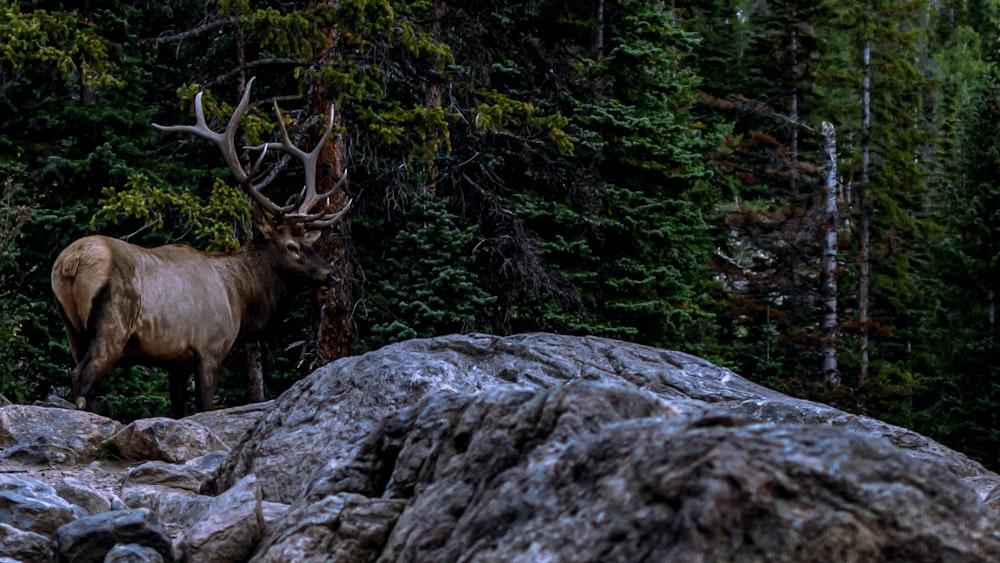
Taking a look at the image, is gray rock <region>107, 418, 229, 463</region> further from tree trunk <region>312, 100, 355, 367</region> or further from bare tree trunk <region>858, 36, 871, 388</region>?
bare tree trunk <region>858, 36, 871, 388</region>

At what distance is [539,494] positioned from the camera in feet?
8.89

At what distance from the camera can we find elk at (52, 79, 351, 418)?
32.0 feet

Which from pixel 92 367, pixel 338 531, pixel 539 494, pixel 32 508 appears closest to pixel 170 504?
pixel 32 508

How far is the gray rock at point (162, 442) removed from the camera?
768 centimetres

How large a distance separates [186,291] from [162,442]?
3.12m

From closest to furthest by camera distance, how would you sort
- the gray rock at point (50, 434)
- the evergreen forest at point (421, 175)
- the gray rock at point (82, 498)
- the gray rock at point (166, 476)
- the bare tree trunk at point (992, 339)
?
the gray rock at point (82, 498) < the gray rock at point (166, 476) < the gray rock at point (50, 434) < the evergreen forest at point (421, 175) < the bare tree trunk at point (992, 339)

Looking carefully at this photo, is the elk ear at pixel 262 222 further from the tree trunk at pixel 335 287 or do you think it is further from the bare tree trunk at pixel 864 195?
the bare tree trunk at pixel 864 195

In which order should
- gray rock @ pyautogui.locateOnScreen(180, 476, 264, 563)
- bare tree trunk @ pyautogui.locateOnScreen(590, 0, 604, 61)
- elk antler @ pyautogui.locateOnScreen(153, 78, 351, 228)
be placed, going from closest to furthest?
gray rock @ pyautogui.locateOnScreen(180, 476, 264, 563) → elk antler @ pyautogui.locateOnScreen(153, 78, 351, 228) → bare tree trunk @ pyautogui.locateOnScreen(590, 0, 604, 61)

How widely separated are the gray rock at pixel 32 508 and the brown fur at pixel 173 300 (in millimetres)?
5060

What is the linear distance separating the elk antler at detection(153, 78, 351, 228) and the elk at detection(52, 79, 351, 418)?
0.5 inches

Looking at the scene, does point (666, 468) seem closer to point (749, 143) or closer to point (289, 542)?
point (289, 542)

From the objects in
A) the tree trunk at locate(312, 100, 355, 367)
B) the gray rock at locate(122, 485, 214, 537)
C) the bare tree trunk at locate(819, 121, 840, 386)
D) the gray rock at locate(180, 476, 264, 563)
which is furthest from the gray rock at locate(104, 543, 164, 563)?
the bare tree trunk at locate(819, 121, 840, 386)

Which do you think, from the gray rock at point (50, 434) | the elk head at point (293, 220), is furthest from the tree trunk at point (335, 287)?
the gray rock at point (50, 434)

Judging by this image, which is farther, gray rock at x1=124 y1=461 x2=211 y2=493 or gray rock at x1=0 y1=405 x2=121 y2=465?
gray rock at x1=0 y1=405 x2=121 y2=465
